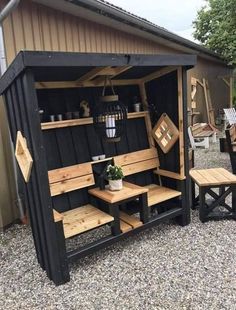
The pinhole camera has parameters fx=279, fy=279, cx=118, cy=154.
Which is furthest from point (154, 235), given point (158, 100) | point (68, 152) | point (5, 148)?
point (5, 148)

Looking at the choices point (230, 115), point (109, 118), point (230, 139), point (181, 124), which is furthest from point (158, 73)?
point (230, 115)

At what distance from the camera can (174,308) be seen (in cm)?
190

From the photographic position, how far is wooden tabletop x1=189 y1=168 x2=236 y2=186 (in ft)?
9.89

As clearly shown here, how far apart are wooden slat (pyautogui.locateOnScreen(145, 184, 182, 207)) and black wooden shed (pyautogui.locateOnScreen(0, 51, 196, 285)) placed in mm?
11

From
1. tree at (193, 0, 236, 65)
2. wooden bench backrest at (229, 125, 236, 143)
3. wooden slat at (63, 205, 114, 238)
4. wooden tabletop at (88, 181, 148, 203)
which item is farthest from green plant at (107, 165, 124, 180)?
tree at (193, 0, 236, 65)

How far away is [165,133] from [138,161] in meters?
0.44

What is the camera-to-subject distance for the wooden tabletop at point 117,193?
98.0 inches

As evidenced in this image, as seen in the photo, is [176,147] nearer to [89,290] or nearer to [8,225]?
[89,290]

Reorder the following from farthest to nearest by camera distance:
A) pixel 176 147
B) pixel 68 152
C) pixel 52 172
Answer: pixel 176 147 < pixel 68 152 < pixel 52 172

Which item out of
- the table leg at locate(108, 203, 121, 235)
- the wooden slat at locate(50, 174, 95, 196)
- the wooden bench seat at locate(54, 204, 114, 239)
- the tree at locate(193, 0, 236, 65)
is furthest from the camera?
the tree at locate(193, 0, 236, 65)

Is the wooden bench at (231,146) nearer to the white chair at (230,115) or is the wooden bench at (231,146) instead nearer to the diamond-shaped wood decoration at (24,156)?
the white chair at (230,115)

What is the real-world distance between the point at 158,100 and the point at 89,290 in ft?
6.71

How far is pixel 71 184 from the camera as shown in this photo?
2688 mm

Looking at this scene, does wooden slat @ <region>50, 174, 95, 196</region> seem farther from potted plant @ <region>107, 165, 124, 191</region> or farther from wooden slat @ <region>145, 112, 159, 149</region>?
wooden slat @ <region>145, 112, 159, 149</region>
